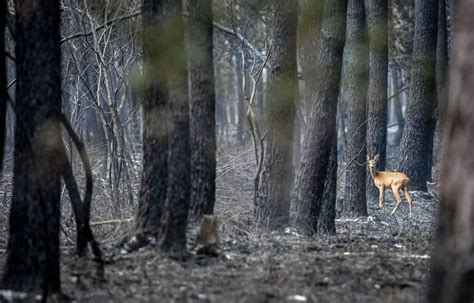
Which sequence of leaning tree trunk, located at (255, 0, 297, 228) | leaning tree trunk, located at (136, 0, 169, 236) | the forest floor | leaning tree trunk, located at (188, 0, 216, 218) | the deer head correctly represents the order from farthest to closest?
1. the deer head
2. leaning tree trunk, located at (255, 0, 297, 228)
3. leaning tree trunk, located at (188, 0, 216, 218)
4. leaning tree trunk, located at (136, 0, 169, 236)
5. the forest floor

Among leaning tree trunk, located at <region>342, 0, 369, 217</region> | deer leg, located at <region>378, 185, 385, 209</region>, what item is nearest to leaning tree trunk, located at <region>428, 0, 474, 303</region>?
leaning tree trunk, located at <region>342, 0, 369, 217</region>

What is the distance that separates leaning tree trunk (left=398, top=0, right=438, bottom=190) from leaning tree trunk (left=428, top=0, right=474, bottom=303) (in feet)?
60.9

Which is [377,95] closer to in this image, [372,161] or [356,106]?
[372,161]

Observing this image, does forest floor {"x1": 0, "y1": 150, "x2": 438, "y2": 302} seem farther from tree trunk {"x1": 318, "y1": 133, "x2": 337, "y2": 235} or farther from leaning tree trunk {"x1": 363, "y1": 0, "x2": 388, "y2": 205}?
leaning tree trunk {"x1": 363, "y1": 0, "x2": 388, "y2": 205}

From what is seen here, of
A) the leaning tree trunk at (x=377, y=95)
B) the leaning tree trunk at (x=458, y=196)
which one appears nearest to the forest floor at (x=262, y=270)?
the leaning tree trunk at (x=458, y=196)

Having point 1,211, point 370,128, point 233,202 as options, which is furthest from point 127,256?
point 370,128

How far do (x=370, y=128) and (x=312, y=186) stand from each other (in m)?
8.43

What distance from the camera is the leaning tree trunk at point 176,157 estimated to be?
37.9 feet

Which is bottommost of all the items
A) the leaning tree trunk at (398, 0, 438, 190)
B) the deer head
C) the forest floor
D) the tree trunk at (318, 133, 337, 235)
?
the forest floor

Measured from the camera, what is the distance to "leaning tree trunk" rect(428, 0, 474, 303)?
241 inches

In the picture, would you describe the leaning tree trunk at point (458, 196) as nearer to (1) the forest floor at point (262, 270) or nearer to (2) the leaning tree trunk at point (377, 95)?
(1) the forest floor at point (262, 270)

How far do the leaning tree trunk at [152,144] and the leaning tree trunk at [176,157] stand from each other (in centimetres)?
20

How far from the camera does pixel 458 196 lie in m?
6.18

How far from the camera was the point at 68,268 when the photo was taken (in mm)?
10961
